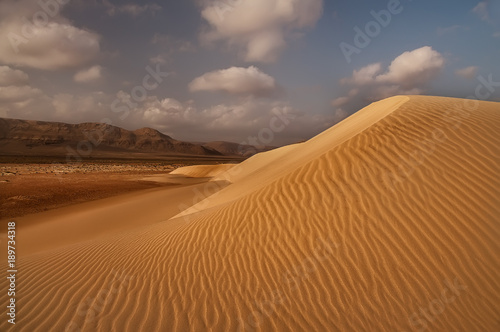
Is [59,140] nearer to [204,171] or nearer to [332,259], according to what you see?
[204,171]

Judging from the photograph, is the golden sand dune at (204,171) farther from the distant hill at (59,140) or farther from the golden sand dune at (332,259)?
the distant hill at (59,140)

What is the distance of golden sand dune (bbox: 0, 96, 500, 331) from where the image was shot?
3.03 meters

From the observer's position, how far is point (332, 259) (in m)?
3.76

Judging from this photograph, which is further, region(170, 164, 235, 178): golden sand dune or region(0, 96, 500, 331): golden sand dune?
region(170, 164, 235, 178): golden sand dune

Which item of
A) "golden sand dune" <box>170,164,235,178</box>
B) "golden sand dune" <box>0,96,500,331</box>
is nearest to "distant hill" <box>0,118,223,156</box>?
"golden sand dune" <box>170,164,235,178</box>

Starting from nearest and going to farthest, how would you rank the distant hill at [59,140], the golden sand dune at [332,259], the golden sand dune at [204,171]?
the golden sand dune at [332,259]
the golden sand dune at [204,171]
the distant hill at [59,140]

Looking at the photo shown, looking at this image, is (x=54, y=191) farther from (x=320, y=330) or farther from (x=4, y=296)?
(x=320, y=330)

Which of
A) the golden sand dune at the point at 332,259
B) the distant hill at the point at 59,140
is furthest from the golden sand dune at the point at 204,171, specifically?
the distant hill at the point at 59,140

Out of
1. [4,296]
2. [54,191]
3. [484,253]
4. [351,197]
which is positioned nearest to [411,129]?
[351,197]

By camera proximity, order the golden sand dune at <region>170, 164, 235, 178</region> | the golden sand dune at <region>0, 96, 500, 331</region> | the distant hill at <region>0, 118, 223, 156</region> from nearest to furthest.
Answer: the golden sand dune at <region>0, 96, 500, 331</region> → the golden sand dune at <region>170, 164, 235, 178</region> → the distant hill at <region>0, 118, 223, 156</region>

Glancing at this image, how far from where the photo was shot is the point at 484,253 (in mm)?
3416

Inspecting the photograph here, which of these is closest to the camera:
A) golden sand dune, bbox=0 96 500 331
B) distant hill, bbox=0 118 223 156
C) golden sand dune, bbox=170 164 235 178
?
golden sand dune, bbox=0 96 500 331

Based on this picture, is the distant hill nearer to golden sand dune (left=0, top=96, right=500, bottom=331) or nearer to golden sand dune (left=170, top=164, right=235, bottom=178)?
golden sand dune (left=170, top=164, right=235, bottom=178)

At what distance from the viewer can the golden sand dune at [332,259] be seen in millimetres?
3033
